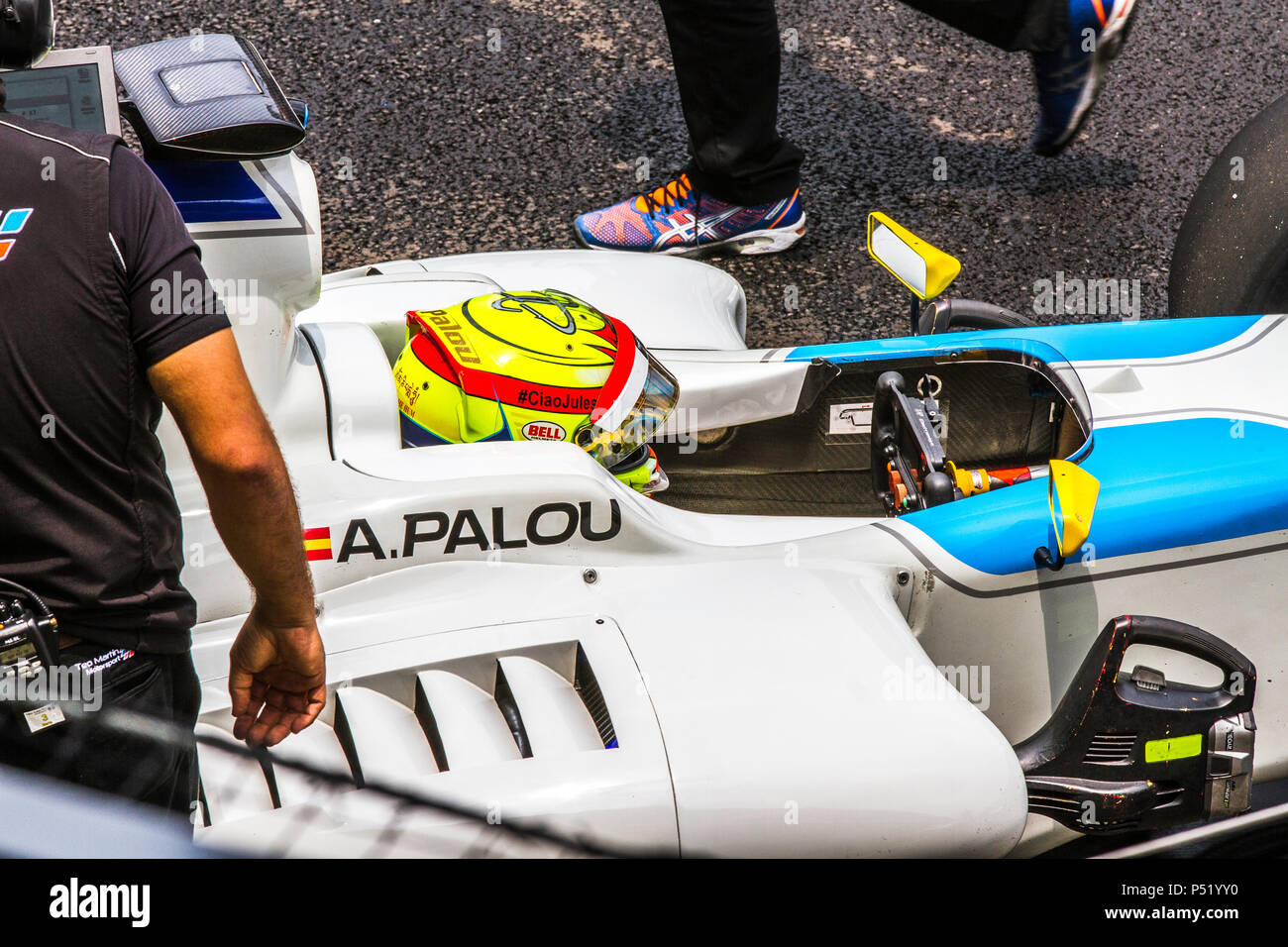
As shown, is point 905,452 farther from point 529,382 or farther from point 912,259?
point 529,382

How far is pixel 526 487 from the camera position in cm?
163

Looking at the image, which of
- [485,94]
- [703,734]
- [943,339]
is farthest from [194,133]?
[485,94]

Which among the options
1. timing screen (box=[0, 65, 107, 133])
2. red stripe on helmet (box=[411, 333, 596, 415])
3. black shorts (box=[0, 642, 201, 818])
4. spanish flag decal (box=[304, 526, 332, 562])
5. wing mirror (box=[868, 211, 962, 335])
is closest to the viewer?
black shorts (box=[0, 642, 201, 818])

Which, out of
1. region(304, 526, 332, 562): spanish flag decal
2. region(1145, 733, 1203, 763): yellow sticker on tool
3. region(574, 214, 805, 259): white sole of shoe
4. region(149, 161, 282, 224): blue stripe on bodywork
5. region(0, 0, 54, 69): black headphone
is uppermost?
region(0, 0, 54, 69): black headphone

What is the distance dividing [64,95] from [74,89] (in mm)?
15

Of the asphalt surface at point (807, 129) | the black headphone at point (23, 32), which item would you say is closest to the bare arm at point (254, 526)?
the black headphone at point (23, 32)

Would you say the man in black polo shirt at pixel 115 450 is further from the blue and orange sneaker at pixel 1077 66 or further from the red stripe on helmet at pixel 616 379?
the blue and orange sneaker at pixel 1077 66

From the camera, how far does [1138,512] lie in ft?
5.58

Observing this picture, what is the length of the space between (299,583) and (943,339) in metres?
1.28

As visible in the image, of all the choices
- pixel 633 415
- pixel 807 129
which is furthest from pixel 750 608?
pixel 807 129

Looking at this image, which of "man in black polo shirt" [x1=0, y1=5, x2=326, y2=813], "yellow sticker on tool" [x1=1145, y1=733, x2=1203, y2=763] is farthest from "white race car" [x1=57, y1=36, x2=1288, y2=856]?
"man in black polo shirt" [x1=0, y1=5, x2=326, y2=813]

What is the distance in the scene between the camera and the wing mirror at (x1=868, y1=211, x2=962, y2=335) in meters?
1.94

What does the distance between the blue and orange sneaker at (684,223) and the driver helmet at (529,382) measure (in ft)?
4.48

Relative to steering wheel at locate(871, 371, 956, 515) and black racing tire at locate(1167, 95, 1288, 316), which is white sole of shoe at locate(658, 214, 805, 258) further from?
steering wheel at locate(871, 371, 956, 515)
